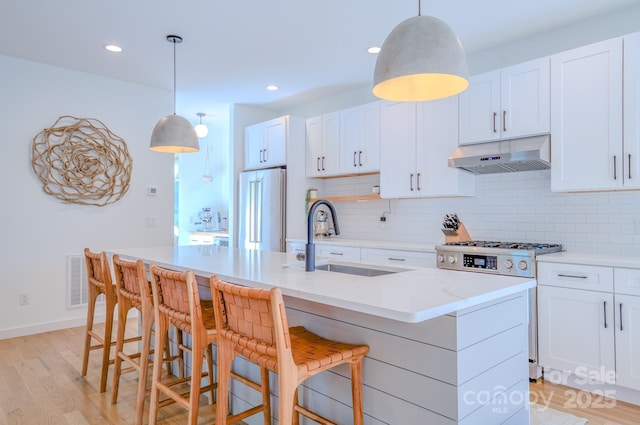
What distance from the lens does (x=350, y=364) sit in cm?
160

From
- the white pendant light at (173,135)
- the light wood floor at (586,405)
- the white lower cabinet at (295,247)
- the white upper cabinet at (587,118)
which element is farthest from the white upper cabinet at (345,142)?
the light wood floor at (586,405)

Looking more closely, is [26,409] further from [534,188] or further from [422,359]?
[534,188]

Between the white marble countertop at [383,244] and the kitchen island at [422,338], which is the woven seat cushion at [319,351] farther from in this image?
the white marble countertop at [383,244]

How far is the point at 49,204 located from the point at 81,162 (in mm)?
542

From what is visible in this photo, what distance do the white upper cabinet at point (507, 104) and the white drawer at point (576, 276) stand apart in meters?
1.05

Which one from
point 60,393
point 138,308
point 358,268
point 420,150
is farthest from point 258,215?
point 358,268

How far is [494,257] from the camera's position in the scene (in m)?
3.05

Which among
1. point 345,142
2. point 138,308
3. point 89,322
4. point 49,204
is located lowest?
point 89,322

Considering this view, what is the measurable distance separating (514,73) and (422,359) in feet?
8.93

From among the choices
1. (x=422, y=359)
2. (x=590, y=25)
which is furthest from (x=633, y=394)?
(x=590, y=25)

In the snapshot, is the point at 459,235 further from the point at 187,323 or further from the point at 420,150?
the point at 187,323

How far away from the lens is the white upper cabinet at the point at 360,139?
171 inches

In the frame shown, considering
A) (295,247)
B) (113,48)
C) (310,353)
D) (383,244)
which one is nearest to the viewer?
(310,353)

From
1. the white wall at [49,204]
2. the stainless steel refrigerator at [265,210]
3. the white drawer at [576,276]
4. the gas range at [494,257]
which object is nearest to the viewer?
the white drawer at [576,276]
